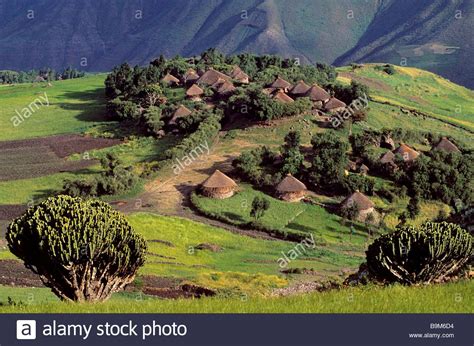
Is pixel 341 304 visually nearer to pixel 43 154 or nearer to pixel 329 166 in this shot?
pixel 329 166

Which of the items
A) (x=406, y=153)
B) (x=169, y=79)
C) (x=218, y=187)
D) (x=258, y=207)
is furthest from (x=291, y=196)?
(x=169, y=79)

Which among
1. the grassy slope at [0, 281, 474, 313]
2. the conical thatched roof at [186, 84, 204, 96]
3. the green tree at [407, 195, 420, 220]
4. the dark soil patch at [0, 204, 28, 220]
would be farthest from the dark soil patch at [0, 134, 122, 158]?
the grassy slope at [0, 281, 474, 313]

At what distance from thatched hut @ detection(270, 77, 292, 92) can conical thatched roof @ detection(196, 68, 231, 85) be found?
37.2 feet

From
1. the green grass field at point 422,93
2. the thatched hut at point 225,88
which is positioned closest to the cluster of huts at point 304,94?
the thatched hut at point 225,88

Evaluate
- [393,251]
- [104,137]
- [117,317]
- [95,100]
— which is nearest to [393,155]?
[104,137]

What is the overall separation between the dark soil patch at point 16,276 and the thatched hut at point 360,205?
27028 millimetres

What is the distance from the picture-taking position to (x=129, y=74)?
11662 centimetres

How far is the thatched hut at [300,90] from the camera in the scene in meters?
91.6

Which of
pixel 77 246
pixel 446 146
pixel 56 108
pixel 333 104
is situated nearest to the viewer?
pixel 77 246

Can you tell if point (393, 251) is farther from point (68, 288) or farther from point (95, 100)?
point (95, 100)

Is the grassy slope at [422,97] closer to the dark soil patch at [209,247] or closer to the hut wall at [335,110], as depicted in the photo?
the hut wall at [335,110]

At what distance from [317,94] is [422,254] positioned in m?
73.0

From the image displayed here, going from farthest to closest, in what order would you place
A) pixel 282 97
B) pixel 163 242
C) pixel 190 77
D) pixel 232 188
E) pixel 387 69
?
pixel 387 69 < pixel 190 77 < pixel 282 97 < pixel 232 188 < pixel 163 242

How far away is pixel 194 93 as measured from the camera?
3878 inches
